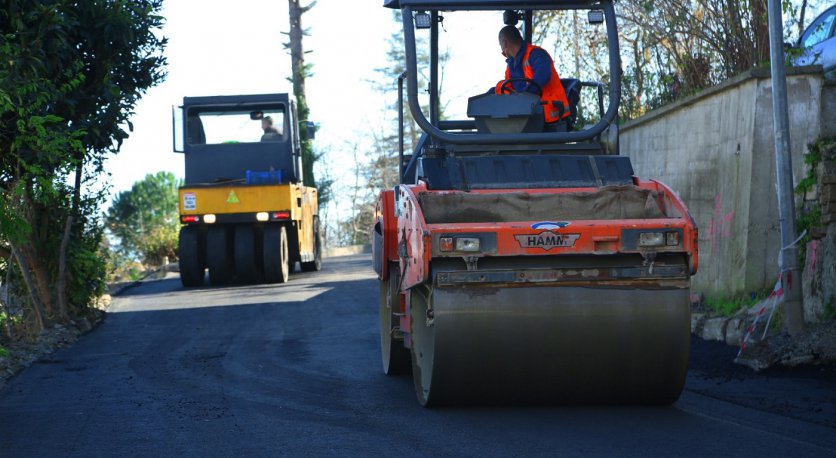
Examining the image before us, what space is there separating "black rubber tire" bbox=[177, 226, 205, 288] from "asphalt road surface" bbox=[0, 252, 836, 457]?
7318 millimetres

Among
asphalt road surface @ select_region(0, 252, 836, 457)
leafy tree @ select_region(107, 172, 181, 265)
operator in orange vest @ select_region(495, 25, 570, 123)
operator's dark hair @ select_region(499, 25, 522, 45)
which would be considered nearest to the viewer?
asphalt road surface @ select_region(0, 252, 836, 457)

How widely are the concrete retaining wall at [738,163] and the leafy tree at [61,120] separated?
20.1 ft

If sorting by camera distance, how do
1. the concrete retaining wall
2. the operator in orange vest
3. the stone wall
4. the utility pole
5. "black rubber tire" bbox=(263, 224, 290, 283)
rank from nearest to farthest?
the operator in orange vest < the utility pole < the stone wall < the concrete retaining wall < "black rubber tire" bbox=(263, 224, 290, 283)

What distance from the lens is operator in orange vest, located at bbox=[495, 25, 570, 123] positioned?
8.76 metres

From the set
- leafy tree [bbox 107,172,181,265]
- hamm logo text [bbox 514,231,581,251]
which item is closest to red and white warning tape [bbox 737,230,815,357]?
hamm logo text [bbox 514,231,581,251]

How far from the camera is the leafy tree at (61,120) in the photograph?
10969 mm

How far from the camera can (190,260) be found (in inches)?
798

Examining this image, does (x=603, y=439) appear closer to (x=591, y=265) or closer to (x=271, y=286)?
(x=591, y=265)

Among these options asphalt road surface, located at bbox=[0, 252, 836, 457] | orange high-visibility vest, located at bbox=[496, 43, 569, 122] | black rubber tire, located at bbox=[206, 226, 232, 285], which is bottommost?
asphalt road surface, located at bbox=[0, 252, 836, 457]

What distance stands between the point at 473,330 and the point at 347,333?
5.94 metres

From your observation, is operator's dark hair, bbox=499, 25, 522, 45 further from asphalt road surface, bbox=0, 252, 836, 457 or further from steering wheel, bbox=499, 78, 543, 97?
asphalt road surface, bbox=0, 252, 836, 457

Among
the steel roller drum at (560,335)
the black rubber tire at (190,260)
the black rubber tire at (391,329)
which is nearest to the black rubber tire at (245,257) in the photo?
the black rubber tire at (190,260)

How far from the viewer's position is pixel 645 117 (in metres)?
14.6

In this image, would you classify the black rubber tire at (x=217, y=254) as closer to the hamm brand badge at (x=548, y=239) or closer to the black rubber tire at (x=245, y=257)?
the black rubber tire at (x=245, y=257)
